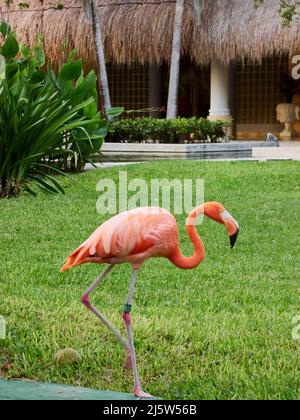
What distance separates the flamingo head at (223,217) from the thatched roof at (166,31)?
16.4m

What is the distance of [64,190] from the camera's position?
10977 mm

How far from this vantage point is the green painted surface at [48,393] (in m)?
3.60

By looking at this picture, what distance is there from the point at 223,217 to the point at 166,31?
17063 mm

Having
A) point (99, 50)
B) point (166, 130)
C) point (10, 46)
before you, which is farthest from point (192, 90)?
point (10, 46)

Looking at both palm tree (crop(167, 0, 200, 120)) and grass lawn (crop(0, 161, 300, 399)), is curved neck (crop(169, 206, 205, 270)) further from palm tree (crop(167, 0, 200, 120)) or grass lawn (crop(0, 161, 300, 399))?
palm tree (crop(167, 0, 200, 120))

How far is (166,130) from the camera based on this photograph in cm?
1630

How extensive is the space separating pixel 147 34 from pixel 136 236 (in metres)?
17.1

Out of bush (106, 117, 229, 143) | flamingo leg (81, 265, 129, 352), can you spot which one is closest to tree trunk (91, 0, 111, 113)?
bush (106, 117, 229, 143)

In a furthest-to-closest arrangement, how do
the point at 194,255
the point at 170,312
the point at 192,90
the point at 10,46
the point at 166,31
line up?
1. the point at 192,90
2. the point at 166,31
3. the point at 10,46
4. the point at 170,312
5. the point at 194,255

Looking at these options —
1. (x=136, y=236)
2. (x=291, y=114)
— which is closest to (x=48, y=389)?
(x=136, y=236)

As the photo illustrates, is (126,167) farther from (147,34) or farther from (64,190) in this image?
(147,34)

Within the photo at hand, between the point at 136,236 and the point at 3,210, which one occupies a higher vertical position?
the point at 136,236

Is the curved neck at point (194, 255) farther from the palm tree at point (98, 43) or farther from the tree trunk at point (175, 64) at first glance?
the tree trunk at point (175, 64)

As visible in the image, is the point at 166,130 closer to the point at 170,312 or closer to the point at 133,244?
the point at 170,312
